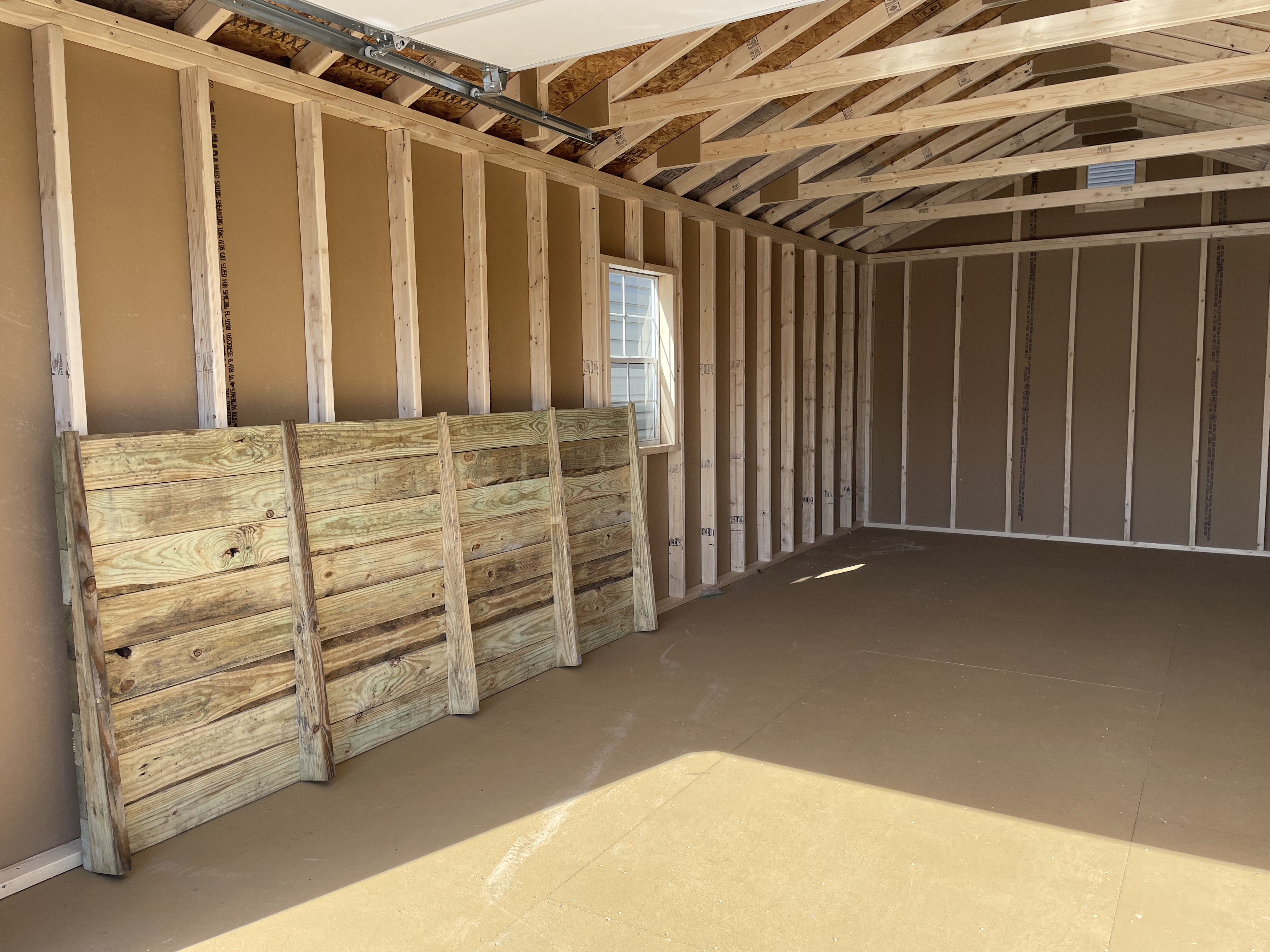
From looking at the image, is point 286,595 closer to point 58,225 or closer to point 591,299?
point 58,225

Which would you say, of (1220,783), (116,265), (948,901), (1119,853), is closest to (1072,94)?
(1220,783)

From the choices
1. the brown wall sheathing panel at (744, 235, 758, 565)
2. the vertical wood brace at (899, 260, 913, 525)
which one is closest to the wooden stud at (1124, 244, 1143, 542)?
the vertical wood brace at (899, 260, 913, 525)

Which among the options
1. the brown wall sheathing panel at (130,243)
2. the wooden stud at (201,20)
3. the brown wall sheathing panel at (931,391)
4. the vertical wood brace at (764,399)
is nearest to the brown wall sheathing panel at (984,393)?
the brown wall sheathing panel at (931,391)

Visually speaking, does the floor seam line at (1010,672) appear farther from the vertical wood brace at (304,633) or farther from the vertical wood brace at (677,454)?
the vertical wood brace at (304,633)

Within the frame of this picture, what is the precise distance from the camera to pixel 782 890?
9.59 ft

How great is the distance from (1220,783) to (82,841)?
425 centimetres

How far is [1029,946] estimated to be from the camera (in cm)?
260

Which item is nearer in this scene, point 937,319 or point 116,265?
point 116,265

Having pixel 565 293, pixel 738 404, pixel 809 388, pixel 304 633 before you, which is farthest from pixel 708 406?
pixel 304 633

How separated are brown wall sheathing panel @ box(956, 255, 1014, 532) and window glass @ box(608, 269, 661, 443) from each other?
452 centimetres

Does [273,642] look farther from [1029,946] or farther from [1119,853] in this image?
[1119,853]

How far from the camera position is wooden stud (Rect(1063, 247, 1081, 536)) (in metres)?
9.01

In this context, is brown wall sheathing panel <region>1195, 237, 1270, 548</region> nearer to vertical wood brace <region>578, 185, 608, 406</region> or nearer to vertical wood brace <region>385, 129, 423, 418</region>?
vertical wood brace <region>578, 185, 608, 406</region>

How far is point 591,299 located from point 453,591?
2.24 m
